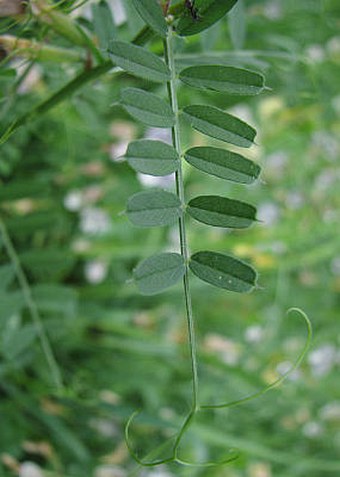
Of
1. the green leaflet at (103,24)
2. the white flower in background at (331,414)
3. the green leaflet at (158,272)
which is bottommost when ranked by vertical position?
the green leaflet at (158,272)

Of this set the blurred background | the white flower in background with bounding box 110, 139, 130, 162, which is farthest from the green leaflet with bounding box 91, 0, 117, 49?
the white flower in background with bounding box 110, 139, 130, 162

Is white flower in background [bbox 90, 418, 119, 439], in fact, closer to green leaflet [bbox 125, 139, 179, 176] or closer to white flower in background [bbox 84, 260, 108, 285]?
white flower in background [bbox 84, 260, 108, 285]

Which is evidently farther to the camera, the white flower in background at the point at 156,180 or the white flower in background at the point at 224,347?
the white flower in background at the point at 224,347

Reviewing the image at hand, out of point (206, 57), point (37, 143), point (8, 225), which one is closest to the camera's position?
point (206, 57)

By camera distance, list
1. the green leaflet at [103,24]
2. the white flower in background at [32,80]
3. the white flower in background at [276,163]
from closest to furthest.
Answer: the green leaflet at [103,24], the white flower in background at [32,80], the white flower in background at [276,163]

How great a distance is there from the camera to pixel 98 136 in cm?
83

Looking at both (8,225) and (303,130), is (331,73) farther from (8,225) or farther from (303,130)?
(8,225)

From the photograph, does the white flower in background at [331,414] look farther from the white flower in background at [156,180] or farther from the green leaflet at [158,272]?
the green leaflet at [158,272]

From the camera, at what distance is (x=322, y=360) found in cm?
106

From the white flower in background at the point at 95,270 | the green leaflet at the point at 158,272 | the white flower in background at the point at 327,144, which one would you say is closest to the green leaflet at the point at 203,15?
the green leaflet at the point at 158,272

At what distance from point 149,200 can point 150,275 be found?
0.11ft

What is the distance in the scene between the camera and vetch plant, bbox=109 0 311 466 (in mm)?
324

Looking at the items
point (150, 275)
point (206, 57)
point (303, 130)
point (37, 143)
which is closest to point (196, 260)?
point (150, 275)

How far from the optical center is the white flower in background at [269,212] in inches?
41.7
